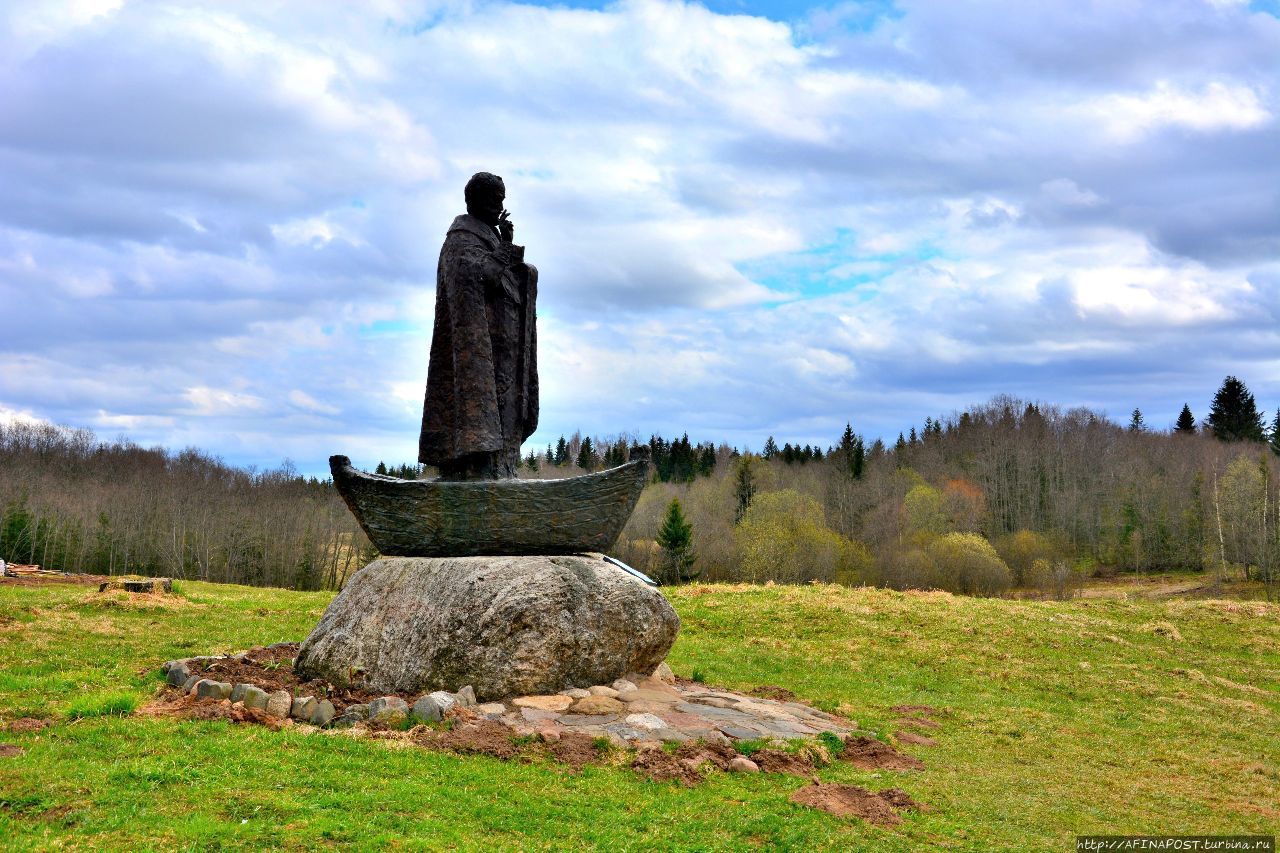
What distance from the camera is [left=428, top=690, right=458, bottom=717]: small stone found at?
9.15m

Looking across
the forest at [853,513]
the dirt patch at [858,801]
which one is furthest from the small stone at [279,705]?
the forest at [853,513]

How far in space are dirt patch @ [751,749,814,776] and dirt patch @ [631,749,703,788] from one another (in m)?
0.77

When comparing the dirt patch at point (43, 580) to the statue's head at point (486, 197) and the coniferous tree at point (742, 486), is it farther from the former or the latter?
the coniferous tree at point (742, 486)

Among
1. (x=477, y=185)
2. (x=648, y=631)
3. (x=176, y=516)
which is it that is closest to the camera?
(x=648, y=631)

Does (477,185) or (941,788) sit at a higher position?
(477,185)

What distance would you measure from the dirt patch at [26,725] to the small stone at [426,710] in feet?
10.4

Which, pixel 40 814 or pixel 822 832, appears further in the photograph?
pixel 822 832

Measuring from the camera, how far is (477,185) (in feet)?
39.3

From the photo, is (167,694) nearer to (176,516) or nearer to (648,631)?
(648,631)

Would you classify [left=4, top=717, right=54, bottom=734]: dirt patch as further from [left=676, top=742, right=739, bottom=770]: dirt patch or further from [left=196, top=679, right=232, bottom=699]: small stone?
[left=676, top=742, right=739, bottom=770]: dirt patch

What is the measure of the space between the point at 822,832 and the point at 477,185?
8571mm

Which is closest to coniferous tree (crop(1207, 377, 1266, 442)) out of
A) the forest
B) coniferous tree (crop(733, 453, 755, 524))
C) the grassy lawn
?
the forest

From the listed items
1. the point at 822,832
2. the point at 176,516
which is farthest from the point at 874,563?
the point at 822,832

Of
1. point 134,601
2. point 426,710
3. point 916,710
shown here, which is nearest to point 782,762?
point 426,710
